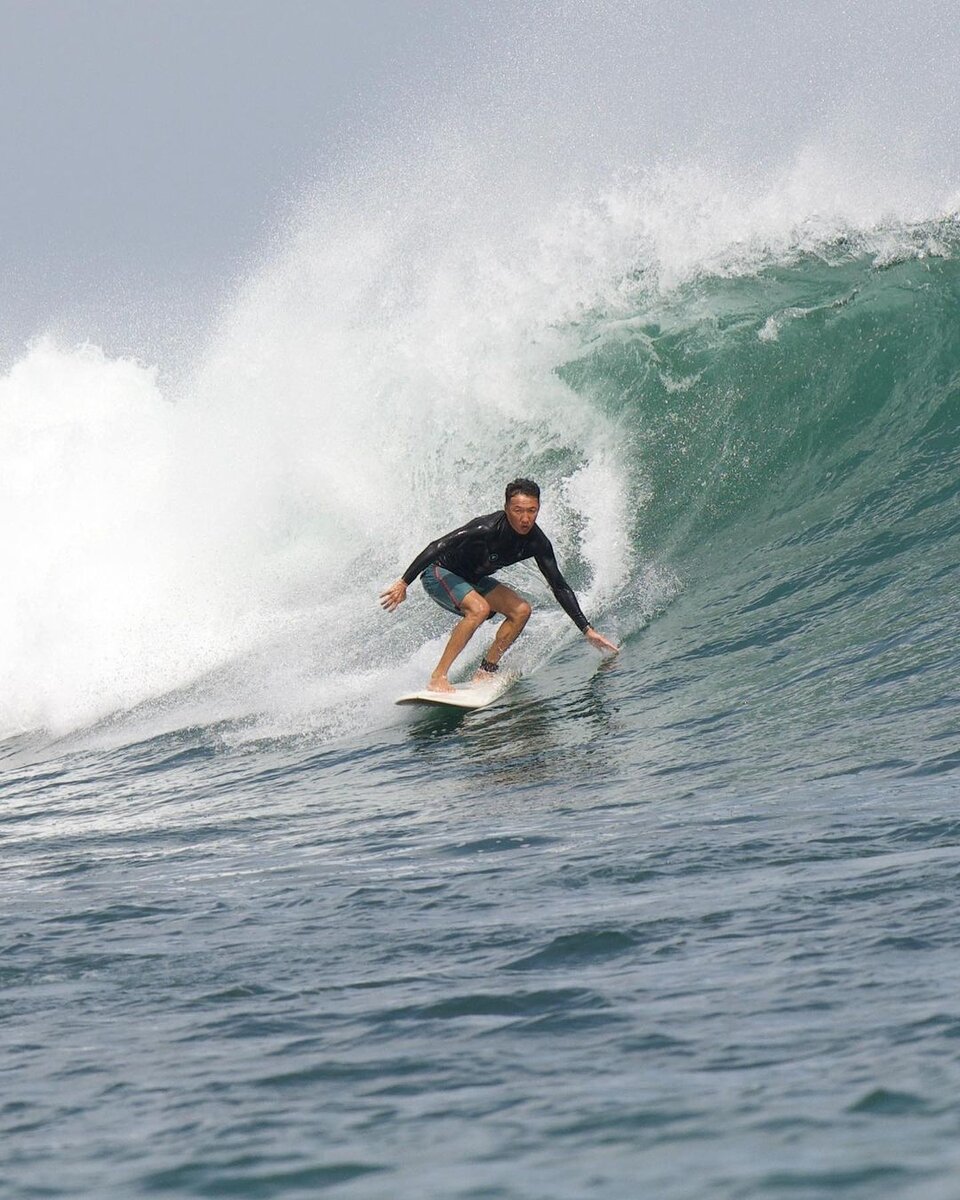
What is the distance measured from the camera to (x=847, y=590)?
10.4m

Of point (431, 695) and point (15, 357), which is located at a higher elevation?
point (15, 357)

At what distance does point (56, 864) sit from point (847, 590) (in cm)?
614

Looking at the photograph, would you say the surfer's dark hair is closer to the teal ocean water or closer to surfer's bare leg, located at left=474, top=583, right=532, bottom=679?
surfer's bare leg, located at left=474, top=583, right=532, bottom=679

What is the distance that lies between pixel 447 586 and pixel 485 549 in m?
0.37

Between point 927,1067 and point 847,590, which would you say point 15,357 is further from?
point 927,1067

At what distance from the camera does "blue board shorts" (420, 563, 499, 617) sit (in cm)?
996

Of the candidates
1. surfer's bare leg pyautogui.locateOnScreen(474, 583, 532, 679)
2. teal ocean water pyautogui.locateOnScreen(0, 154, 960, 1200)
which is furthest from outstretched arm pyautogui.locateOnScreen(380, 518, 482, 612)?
teal ocean water pyautogui.locateOnScreen(0, 154, 960, 1200)

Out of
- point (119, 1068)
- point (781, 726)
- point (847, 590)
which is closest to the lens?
point (119, 1068)

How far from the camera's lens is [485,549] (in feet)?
32.7

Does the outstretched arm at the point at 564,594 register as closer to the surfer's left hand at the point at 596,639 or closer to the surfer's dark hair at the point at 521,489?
the surfer's left hand at the point at 596,639

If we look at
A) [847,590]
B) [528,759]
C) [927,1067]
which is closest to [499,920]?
[927,1067]

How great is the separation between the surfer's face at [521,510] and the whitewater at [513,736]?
1.23 m

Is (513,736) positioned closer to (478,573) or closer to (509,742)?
(509,742)

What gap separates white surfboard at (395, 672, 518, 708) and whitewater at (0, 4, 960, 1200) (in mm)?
151
